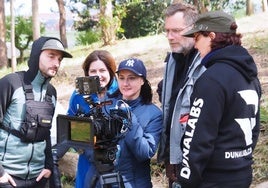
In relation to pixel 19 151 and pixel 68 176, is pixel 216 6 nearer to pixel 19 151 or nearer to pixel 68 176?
pixel 68 176

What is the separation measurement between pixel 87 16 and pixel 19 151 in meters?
23.1

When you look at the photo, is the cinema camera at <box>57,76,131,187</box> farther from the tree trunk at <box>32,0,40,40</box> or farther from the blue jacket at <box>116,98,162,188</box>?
the tree trunk at <box>32,0,40,40</box>

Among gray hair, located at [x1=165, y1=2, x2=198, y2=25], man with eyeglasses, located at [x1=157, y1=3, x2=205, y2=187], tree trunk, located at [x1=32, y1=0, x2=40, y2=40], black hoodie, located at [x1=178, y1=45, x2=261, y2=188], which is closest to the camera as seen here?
black hoodie, located at [x1=178, y1=45, x2=261, y2=188]

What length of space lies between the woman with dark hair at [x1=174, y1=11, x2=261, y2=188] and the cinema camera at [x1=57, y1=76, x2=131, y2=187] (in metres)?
0.44

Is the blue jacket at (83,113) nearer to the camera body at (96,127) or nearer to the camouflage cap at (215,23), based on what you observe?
the camera body at (96,127)

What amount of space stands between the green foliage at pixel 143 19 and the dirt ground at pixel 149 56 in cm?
909

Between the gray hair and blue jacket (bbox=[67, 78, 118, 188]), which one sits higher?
the gray hair

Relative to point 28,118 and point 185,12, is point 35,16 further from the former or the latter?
point 185,12

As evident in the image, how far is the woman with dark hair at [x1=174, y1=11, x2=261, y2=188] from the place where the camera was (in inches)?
85.7

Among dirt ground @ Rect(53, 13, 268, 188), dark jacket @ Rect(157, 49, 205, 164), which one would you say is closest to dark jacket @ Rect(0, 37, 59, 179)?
dark jacket @ Rect(157, 49, 205, 164)

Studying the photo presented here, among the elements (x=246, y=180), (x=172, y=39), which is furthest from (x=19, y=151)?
(x=246, y=180)

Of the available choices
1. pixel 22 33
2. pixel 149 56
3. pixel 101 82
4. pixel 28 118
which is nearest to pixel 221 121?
pixel 101 82

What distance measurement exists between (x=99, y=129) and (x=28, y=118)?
0.73 meters

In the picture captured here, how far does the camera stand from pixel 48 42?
3.08 metres
